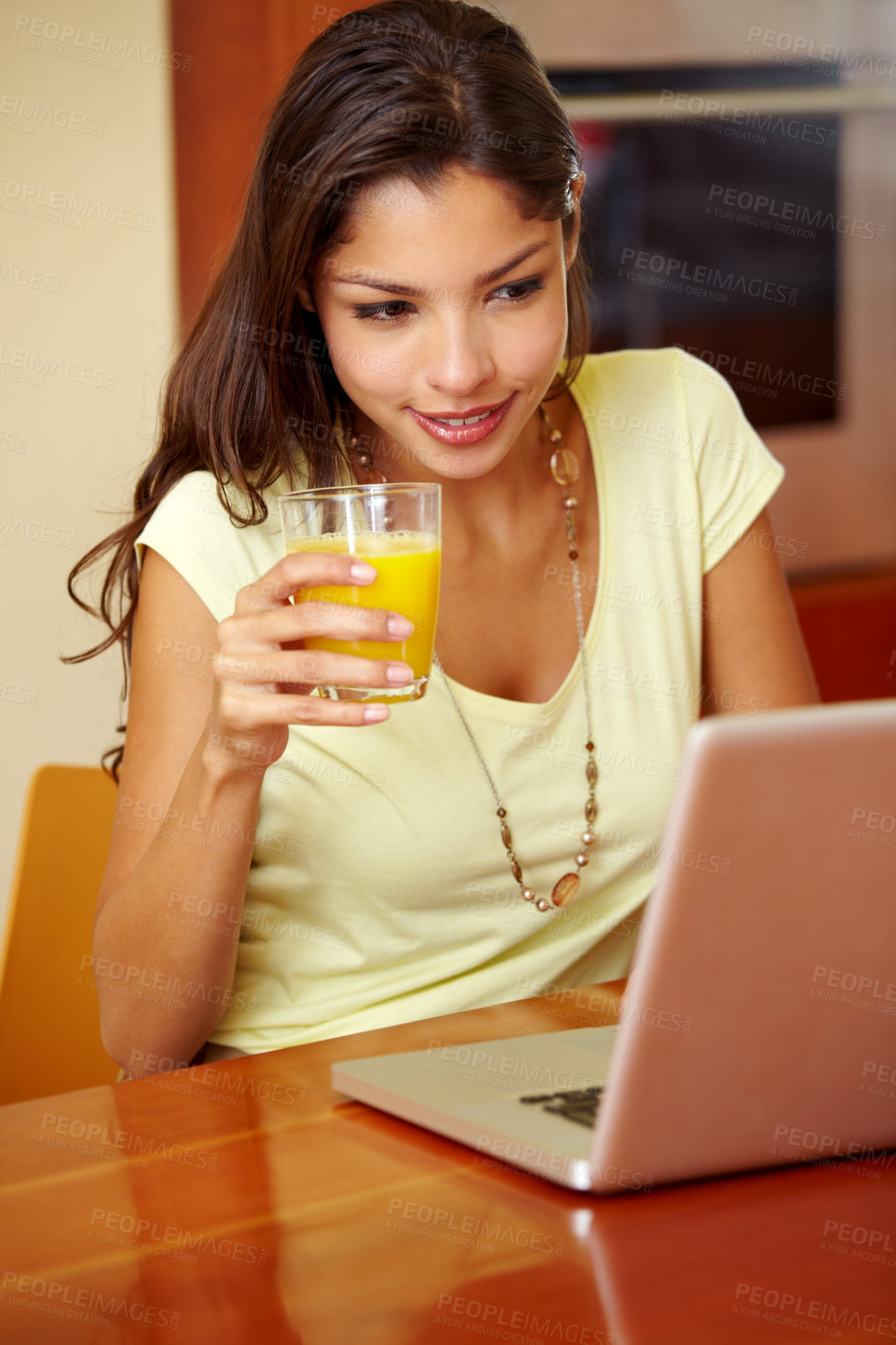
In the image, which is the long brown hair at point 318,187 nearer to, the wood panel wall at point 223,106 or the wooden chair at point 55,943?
the wooden chair at point 55,943

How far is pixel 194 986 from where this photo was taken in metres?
1.17

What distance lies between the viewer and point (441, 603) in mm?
1406

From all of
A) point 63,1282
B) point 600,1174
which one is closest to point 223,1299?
point 63,1282

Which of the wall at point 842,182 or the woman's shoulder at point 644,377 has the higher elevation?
the wall at point 842,182

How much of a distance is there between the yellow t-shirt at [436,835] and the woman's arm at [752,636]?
3.2 inches

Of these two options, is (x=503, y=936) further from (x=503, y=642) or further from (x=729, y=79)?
(x=729, y=79)

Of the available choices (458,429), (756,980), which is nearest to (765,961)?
(756,980)

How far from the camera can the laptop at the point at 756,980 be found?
0.63 metres

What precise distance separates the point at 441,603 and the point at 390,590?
1.34ft

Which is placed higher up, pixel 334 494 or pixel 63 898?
pixel 334 494

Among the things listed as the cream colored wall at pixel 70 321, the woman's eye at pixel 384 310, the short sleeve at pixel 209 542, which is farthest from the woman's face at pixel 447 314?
the cream colored wall at pixel 70 321

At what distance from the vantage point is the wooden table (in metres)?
0.63

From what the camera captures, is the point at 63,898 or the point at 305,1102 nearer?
the point at 305,1102

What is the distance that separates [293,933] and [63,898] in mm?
300
